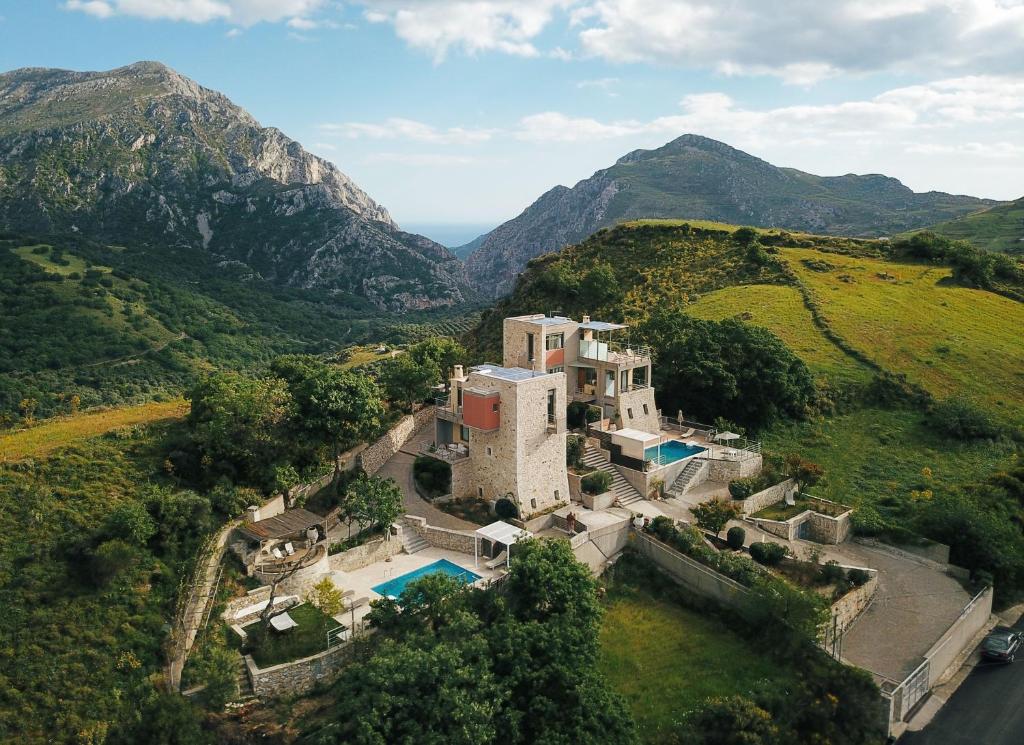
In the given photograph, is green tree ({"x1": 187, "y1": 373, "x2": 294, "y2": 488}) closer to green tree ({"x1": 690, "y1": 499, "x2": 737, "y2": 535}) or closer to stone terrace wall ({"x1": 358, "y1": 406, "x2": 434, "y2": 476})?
stone terrace wall ({"x1": 358, "y1": 406, "x2": 434, "y2": 476})

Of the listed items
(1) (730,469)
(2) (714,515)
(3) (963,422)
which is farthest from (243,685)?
(3) (963,422)

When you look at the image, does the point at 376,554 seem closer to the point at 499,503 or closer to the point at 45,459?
the point at 499,503

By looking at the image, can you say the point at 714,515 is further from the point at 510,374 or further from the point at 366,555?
the point at 366,555

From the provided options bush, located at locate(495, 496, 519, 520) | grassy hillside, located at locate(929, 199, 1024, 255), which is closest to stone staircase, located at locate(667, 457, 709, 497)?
bush, located at locate(495, 496, 519, 520)

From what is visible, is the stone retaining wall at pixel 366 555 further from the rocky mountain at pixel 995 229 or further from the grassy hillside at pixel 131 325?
the rocky mountain at pixel 995 229

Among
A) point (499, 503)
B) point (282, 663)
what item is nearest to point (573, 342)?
point (499, 503)
